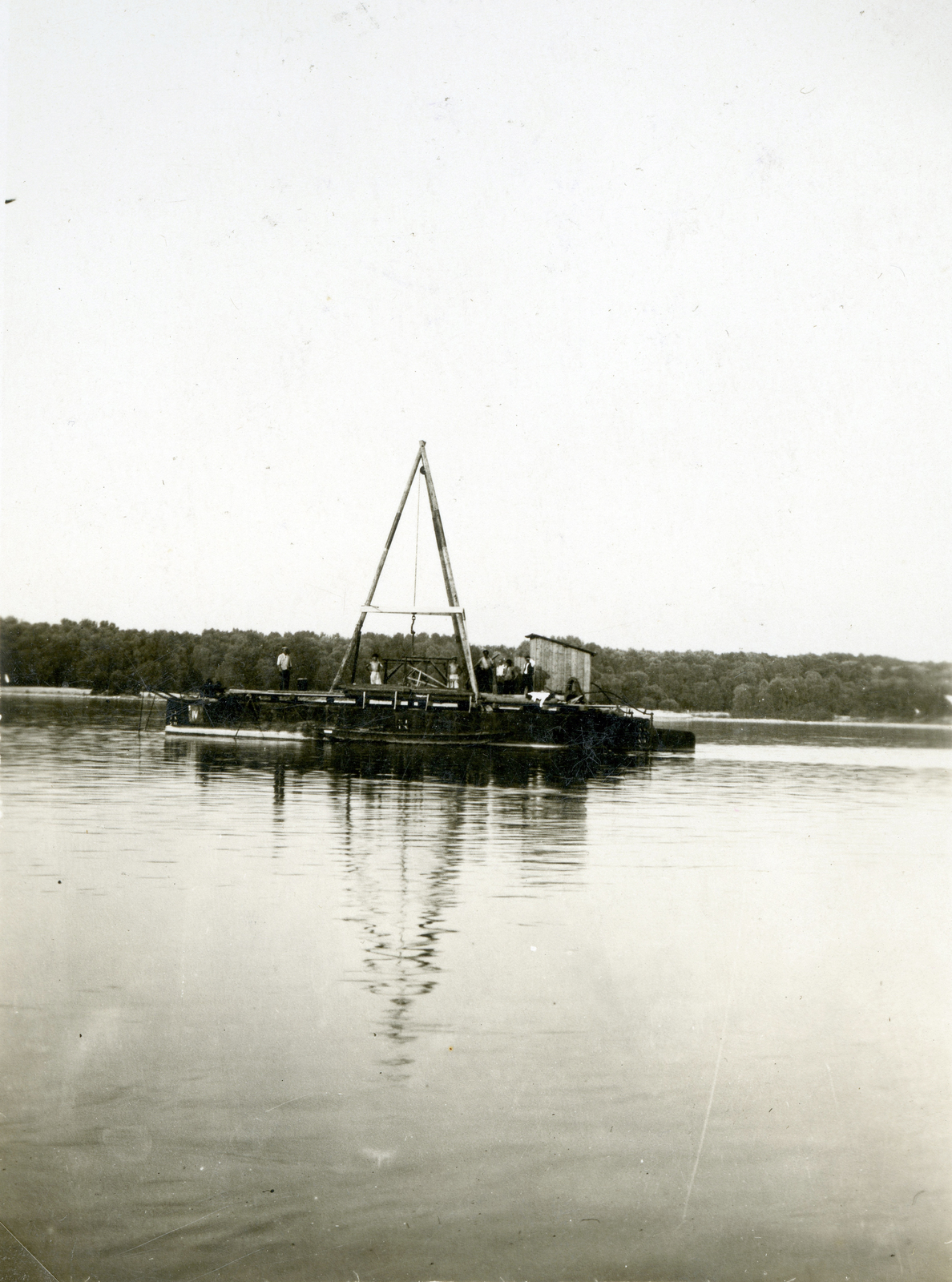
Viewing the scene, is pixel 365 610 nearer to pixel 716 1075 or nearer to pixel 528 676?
pixel 528 676

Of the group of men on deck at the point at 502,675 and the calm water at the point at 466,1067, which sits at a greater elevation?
the group of men on deck at the point at 502,675

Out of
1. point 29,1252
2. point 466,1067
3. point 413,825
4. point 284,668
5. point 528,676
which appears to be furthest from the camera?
point 284,668

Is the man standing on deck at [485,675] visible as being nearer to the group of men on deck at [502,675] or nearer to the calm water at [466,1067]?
the group of men on deck at [502,675]

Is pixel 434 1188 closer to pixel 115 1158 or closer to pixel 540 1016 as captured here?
pixel 115 1158

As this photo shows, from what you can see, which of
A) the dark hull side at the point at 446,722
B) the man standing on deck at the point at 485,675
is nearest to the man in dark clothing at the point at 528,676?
the man standing on deck at the point at 485,675

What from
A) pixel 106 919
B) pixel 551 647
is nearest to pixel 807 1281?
pixel 106 919

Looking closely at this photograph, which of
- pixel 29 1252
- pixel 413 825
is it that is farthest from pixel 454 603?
pixel 29 1252
